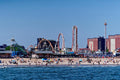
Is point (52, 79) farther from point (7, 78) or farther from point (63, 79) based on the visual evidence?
point (7, 78)

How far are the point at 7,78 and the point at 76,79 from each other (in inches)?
528

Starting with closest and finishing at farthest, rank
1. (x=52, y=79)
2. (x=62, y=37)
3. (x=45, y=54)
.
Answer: (x=52, y=79)
(x=45, y=54)
(x=62, y=37)

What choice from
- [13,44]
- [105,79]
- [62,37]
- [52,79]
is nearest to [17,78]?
[52,79]

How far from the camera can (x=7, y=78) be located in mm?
57875

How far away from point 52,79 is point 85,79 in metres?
6.27

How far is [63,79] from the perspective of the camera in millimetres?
55562

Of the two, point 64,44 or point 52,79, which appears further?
point 64,44

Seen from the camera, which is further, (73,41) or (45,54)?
(73,41)

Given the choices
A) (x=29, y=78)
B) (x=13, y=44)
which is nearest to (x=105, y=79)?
(x=29, y=78)

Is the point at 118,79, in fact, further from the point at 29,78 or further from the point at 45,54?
the point at 45,54

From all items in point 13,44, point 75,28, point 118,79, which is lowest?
point 118,79

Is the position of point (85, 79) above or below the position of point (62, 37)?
below

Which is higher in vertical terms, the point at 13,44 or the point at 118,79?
the point at 13,44

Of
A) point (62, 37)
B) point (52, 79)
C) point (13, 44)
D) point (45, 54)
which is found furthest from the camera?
point (62, 37)
